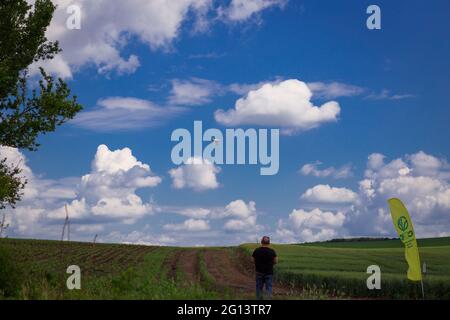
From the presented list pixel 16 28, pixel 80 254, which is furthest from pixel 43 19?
pixel 80 254

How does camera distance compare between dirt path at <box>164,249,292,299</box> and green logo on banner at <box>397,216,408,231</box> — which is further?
dirt path at <box>164,249,292,299</box>

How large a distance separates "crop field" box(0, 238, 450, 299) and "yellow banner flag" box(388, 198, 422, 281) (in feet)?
11.1

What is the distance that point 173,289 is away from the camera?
18812 millimetres

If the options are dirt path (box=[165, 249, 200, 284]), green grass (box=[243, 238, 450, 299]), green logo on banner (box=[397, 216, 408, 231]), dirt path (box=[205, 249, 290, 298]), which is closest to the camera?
green logo on banner (box=[397, 216, 408, 231])

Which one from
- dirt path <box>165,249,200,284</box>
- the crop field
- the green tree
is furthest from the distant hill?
the green tree

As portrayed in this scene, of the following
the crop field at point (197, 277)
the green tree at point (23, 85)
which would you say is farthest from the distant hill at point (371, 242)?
the green tree at point (23, 85)

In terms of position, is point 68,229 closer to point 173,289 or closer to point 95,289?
point 95,289

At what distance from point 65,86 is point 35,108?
1.98 m

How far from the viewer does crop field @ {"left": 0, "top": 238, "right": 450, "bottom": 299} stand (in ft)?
62.6

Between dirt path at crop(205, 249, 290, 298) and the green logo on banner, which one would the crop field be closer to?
dirt path at crop(205, 249, 290, 298)

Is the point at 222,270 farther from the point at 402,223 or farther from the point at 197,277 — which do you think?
the point at 402,223

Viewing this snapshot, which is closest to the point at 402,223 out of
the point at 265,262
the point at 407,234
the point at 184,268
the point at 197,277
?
the point at 407,234

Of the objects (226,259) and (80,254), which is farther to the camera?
(80,254)
